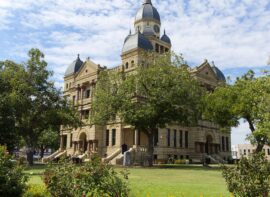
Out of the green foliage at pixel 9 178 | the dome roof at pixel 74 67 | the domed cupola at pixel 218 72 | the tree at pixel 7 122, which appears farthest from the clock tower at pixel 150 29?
the green foliage at pixel 9 178

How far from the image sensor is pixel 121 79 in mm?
36750

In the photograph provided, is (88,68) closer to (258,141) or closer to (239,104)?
(239,104)

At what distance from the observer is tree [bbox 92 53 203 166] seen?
3350cm

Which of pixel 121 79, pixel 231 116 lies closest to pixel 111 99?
pixel 121 79

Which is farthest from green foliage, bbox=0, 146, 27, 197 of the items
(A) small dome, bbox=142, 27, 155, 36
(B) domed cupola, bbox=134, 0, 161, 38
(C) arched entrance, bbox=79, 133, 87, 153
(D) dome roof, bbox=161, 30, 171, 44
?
(D) dome roof, bbox=161, 30, 171, 44

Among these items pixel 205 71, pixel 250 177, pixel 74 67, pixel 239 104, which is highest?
pixel 74 67

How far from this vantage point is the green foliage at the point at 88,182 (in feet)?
32.3

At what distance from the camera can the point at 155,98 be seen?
33.4 metres

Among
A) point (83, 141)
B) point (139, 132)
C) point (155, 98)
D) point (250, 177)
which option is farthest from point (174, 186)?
point (83, 141)

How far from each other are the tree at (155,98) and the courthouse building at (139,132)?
979 cm

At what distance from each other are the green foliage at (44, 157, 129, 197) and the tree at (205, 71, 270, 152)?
19990 millimetres

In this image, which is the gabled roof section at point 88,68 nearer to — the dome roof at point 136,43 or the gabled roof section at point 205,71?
the dome roof at point 136,43

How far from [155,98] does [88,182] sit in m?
23.7

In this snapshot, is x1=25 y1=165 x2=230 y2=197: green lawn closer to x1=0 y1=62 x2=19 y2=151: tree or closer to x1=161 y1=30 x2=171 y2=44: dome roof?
x1=0 y1=62 x2=19 y2=151: tree
